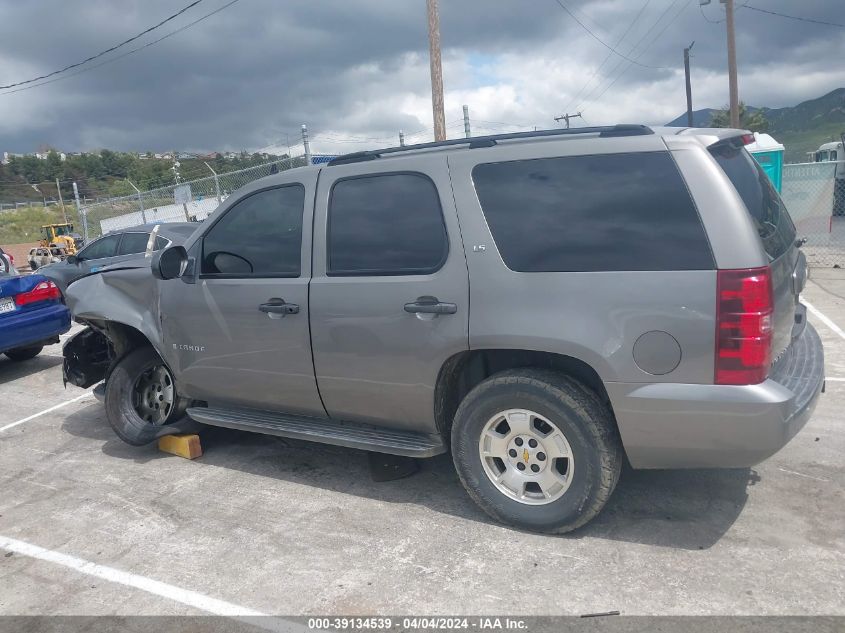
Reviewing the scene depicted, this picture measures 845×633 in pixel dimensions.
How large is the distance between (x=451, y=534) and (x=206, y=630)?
1320mm

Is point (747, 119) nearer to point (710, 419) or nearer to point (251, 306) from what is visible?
point (251, 306)

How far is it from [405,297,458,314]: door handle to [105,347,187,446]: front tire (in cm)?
228

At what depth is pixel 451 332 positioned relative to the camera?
3.65 m

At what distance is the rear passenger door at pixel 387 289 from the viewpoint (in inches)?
146

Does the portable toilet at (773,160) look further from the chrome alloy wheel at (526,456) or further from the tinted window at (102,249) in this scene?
the tinted window at (102,249)

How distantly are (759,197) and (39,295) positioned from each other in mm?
7781

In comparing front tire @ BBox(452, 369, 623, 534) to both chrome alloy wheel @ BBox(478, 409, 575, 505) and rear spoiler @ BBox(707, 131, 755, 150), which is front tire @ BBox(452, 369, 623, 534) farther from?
rear spoiler @ BBox(707, 131, 755, 150)

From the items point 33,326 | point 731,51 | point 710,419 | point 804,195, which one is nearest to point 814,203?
point 804,195

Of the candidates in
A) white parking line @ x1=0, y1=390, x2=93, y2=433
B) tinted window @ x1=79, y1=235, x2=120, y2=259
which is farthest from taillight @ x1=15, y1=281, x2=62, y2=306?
tinted window @ x1=79, y1=235, x2=120, y2=259

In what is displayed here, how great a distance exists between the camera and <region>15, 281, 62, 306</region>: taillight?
7.98 m

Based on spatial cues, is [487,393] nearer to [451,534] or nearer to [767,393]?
[451,534]

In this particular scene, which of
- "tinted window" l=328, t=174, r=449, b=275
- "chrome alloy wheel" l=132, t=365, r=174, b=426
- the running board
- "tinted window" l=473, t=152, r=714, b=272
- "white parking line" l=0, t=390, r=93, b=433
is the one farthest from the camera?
"white parking line" l=0, t=390, r=93, b=433

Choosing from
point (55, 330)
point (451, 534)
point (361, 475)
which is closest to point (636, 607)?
point (451, 534)

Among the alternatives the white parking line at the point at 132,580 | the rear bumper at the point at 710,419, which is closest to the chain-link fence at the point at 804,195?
the white parking line at the point at 132,580
